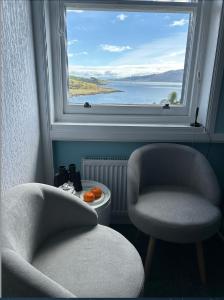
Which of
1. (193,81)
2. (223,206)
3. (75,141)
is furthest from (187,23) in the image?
(223,206)

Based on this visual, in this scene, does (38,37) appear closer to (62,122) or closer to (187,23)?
(62,122)

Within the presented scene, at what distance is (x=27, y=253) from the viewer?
3.60 ft

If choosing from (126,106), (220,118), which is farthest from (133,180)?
(220,118)

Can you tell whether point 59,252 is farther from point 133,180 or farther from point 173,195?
point 173,195

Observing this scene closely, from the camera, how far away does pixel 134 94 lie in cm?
207

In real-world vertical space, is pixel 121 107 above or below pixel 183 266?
above

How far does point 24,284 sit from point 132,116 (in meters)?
1.51

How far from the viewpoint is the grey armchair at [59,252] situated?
0.85 metres

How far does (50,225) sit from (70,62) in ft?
4.12

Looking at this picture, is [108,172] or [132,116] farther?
[132,116]

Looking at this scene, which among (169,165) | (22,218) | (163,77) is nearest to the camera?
(22,218)

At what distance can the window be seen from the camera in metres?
1.85

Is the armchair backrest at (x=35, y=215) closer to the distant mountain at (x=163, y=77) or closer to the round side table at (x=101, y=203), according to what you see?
the round side table at (x=101, y=203)

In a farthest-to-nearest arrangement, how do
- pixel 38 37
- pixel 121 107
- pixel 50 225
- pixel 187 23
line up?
pixel 121 107 < pixel 187 23 < pixel 38 37 < pixel 50 225
